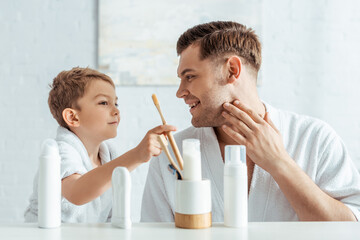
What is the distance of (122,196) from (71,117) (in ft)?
2.84

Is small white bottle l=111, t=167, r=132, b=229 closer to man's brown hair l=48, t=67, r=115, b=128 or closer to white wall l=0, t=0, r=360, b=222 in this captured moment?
man's brown hair l=48, t=67, r=115, b=128

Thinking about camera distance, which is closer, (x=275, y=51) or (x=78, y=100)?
(x=78, y=100)

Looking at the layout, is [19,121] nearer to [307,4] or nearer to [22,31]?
[22,31]

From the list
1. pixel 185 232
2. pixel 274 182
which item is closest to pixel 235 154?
pixel 185 232

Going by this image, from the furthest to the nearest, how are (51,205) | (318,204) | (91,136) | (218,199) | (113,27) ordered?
(113,27) < (91,136) < (218,199) < (318,204) < (51,205)

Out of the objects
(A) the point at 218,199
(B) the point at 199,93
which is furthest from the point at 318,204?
(B) the point at 199,93

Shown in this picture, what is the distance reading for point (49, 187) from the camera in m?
0.72

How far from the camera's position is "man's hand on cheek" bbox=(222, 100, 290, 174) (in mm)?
994

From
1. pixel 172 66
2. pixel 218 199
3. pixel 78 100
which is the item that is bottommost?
pixel 218 199

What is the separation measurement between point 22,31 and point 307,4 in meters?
1.76

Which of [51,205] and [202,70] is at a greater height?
[202,70]

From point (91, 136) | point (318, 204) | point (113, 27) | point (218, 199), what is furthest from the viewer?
point (113, 27)

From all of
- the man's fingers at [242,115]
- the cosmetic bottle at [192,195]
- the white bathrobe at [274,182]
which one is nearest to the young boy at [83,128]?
the white bathrobe at [274,182]

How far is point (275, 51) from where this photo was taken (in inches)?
88.7
